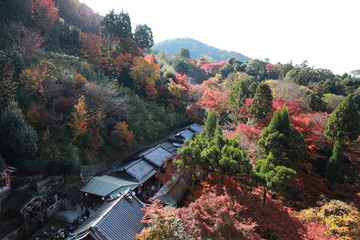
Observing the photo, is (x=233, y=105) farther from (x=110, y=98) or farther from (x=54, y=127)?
(x=54, y=127)

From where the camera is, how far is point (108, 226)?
9.47m

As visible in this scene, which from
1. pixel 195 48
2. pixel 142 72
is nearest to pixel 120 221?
pixel 142 72

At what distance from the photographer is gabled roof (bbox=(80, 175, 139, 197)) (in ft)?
51.2

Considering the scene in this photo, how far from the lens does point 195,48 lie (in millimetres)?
131375

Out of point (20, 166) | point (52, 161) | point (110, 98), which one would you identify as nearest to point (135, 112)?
point (110, 98)

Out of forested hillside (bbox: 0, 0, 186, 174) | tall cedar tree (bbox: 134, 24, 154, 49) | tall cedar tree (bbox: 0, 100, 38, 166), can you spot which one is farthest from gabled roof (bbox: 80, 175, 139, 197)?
tall cedar tree (bbox: 134, 24, 154, 49)

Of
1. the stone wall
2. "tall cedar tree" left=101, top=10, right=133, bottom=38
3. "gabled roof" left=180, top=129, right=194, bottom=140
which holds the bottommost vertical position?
Answer: the stone wall

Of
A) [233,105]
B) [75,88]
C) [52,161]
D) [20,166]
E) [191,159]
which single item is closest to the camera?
[191,159]

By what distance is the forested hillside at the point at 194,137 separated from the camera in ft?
30.7

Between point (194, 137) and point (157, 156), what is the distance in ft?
18.5

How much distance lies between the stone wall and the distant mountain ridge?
110 m

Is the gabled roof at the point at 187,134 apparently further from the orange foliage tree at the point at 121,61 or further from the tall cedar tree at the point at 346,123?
the tall cedar tree at the point at 346,123

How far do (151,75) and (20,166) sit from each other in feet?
68.5

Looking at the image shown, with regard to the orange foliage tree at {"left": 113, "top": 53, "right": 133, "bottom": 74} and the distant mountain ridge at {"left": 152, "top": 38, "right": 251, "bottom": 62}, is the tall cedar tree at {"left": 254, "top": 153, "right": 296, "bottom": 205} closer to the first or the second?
the orange foliage tree at {"left": 113, "top": 53, "right": 133, "bottom": 74}
